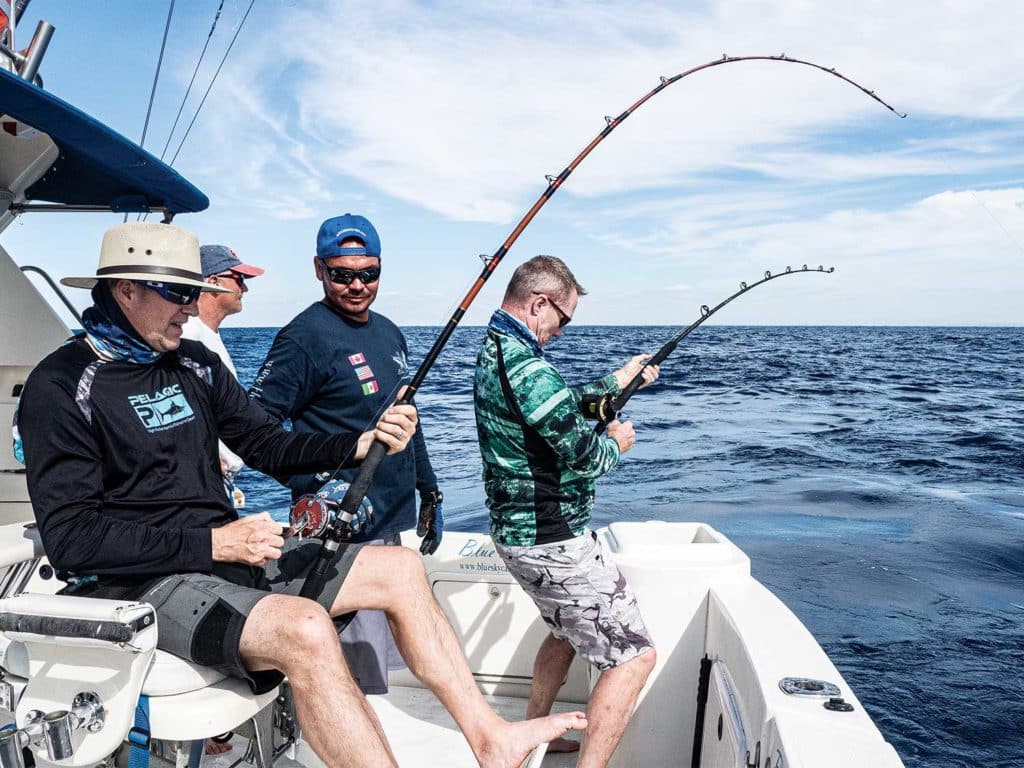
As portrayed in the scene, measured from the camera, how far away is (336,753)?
1.77 m

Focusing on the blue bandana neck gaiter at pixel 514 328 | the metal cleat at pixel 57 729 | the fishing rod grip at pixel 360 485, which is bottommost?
the metal cleat at pixel 57 729

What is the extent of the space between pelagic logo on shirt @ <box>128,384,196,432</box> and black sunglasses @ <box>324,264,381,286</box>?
0.62 meters

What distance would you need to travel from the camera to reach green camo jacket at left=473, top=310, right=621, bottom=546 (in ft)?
7.13

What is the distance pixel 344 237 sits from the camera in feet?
8.42

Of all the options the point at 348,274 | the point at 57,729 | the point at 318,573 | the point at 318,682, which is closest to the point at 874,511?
the point at 348,274

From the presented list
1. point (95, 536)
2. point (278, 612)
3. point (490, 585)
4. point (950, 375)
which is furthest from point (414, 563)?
point (950, 375)

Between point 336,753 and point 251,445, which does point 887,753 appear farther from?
point 251,445

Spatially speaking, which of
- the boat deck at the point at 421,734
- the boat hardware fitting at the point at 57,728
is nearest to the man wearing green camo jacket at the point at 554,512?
the boat deck at the point at 421,734

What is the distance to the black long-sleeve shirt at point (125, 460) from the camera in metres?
1.80

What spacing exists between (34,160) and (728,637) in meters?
2.59

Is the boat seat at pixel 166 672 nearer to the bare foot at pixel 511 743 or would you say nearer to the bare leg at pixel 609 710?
the bare foot at pixel 511 743

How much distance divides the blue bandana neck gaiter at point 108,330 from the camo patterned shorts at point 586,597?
1076 millimetres

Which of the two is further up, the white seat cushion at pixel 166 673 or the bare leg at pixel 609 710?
the white seat cushion at pixel 166 673

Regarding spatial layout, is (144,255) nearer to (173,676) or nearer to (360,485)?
(360,485)
